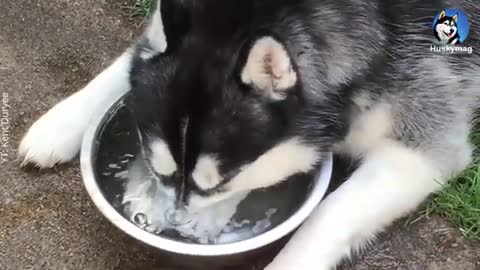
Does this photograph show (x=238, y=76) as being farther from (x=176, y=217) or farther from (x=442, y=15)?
(x=442, y=15)

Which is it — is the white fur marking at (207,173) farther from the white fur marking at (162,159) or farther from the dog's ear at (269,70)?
the dog's ear at (269,70)

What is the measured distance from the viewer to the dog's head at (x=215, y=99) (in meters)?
1.48

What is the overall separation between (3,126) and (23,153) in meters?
0.15

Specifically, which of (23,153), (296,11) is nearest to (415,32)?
(296,11)

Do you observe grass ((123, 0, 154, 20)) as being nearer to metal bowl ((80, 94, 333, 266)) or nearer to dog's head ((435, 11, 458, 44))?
metal bowl ((80, 94, 333, 266))

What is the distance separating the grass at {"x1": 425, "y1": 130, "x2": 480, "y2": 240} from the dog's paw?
791 mm

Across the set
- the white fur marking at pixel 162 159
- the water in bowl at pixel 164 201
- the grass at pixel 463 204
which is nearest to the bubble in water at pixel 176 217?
the water in bowl at pixel 164 201

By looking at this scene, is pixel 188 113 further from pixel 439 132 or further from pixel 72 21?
pixel 72 21

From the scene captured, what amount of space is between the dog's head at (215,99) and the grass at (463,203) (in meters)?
0.48

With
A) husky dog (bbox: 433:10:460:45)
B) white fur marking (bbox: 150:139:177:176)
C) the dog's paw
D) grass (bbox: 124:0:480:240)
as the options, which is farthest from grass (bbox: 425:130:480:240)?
the dog's paw

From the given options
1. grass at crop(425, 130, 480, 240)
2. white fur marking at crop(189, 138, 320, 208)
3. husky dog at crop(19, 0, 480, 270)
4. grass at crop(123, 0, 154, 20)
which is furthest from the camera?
grass at crop(123, 0, 154, 20)

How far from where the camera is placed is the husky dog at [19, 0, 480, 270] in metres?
1.50

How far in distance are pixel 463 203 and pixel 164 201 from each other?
653 mm

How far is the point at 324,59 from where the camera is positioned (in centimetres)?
165
